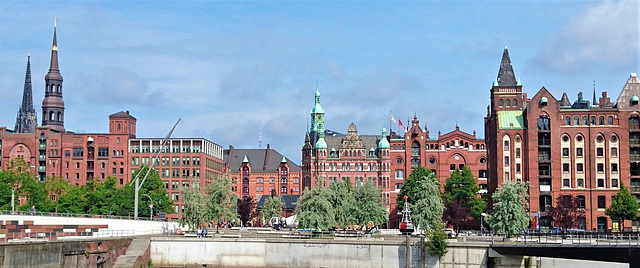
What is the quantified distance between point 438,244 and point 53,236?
35.3 meters

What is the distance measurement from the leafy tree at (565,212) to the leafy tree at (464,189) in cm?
2046

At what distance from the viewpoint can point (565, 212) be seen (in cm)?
12312

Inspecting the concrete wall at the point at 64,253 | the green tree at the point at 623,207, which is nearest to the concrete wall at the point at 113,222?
the concrete wall at the point at 64,253

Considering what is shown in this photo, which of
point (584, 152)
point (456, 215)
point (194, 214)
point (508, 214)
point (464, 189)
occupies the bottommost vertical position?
point (456, 215)

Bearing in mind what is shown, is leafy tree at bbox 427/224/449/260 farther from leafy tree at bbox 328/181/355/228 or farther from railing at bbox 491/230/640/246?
leafy tree at bbox 328/181/355/228

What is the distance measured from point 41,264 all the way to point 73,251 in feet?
20.3

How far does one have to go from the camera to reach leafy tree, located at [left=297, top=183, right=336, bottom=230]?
95188 mm

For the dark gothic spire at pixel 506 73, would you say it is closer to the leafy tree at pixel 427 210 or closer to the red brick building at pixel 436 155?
the red brick building at pixel 436 155

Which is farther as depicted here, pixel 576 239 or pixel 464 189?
pixel 464 189

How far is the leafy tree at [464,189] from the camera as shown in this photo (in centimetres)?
15062

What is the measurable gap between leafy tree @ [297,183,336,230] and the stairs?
18.1 meters

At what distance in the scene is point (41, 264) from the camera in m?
68.6

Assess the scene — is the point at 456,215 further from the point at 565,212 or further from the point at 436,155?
the point at 436,155

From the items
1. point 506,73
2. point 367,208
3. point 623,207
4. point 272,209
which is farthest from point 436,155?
point 367,208
